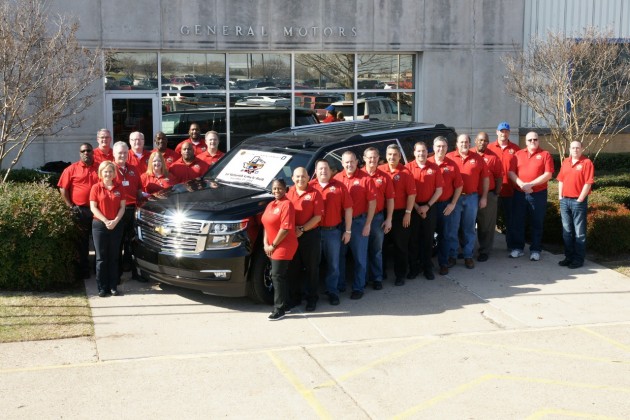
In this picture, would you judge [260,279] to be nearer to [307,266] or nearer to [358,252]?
[307,266]

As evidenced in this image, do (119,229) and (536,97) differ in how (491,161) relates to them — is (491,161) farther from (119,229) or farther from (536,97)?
(536,97)

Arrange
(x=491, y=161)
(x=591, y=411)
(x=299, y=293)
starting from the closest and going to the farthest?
(x=591, y=411), (x=299, y=293), (x=491, y=161)

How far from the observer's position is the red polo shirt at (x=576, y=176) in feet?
34.7

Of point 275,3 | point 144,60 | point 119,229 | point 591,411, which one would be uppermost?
point 275,3

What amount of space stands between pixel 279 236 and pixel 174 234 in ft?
4.19

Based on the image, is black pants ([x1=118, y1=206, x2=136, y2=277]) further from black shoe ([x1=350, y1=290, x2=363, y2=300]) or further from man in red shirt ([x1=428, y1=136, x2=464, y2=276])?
man in red shirt ([x1=428, y1=136, x2=464, y2=276])

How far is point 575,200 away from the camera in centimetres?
1071

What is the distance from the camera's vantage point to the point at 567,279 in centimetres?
1043

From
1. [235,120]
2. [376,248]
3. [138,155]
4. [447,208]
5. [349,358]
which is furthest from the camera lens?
[235,120]

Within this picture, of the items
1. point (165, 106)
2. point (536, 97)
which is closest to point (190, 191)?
point (165, 106)

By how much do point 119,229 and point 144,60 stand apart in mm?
8474

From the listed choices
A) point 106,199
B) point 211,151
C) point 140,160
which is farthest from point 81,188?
point 211,151

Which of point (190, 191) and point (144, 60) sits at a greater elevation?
point (144, 60)

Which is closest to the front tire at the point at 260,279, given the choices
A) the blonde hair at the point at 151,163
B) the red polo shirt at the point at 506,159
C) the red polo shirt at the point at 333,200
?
the red polo shirt at the point at 333,200
